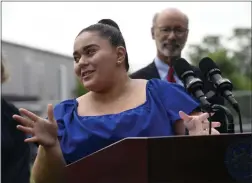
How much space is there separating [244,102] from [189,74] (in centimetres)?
530

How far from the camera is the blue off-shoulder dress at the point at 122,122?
7.16 feet

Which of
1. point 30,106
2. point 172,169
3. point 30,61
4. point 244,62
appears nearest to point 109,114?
point 172,169

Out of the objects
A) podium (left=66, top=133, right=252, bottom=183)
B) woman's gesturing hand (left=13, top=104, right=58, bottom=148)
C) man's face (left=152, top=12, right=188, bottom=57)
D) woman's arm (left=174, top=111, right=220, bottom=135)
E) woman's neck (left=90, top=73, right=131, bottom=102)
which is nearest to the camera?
podium (left=66, top=133, right=252, bottom=183)

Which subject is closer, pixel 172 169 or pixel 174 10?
pixel 172 169

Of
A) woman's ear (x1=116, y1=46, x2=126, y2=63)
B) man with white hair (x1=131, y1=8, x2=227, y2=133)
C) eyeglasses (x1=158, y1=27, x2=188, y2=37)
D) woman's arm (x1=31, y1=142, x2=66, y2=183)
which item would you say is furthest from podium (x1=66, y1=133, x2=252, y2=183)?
eyeglasses (x1=158, y1=27, x2=188, y2=37)

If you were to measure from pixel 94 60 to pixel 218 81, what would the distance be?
0.46 m

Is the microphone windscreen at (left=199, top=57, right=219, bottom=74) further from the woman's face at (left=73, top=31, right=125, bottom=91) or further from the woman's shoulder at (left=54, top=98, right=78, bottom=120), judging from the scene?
the woman's shoulder at (left=54, top=98, right=78, bottom=120)

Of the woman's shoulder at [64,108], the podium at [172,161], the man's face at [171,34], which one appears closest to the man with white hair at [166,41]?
the man's face at [171,34]

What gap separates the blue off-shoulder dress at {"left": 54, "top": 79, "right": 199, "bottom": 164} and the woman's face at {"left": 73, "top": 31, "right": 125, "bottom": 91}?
0.45 feet

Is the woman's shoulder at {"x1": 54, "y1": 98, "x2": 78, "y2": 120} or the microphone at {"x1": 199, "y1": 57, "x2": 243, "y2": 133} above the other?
the microphone at {"x1": 199, "y1": 57, "x2": 243, "y2": 133}

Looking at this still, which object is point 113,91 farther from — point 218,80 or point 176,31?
point 176,31

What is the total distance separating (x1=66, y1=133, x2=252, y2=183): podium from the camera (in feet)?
5.98

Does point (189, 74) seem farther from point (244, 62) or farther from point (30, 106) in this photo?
point (244, 62)

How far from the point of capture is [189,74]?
2.26 m
